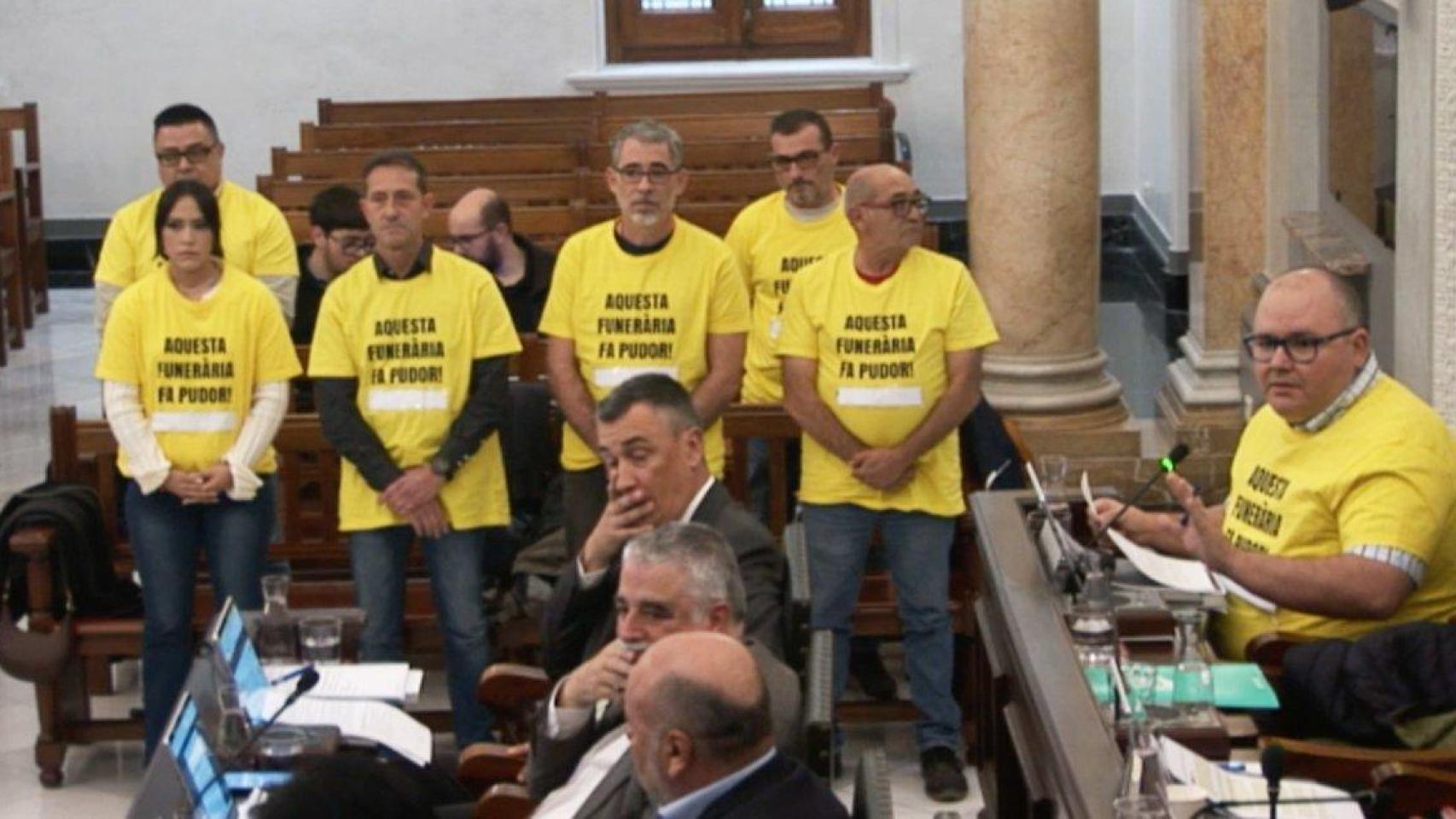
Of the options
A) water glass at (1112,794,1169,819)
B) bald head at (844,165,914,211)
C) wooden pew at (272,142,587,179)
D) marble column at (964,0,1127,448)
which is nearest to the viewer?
water glass at (1112,794,1169,819)

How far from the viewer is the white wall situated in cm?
1570

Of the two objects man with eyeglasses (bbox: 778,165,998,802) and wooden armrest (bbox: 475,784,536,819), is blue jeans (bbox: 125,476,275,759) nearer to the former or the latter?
man with eyeglasses (bbox: 778,165,998,802)

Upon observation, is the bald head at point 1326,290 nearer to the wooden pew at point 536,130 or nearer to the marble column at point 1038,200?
the marble column at point 1038,200

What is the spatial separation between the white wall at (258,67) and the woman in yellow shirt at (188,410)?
8.76 meters

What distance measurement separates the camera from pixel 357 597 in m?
7.09

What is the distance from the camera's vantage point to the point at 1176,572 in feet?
17.6

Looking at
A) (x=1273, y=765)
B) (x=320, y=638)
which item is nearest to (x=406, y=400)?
(x=320, y=638)

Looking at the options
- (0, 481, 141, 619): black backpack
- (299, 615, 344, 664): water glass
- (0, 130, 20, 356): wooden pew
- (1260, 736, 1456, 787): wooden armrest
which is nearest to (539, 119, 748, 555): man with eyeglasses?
(0, 481, 141, 619): black backpack

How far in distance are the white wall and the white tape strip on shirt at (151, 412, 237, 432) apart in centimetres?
885

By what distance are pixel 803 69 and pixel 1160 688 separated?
36.5ft

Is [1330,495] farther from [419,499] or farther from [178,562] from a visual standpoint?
[178,562]

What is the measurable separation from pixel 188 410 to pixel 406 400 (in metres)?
Result: 0.58

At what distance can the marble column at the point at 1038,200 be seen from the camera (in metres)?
9.16

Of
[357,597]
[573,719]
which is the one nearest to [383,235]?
[357,597]
